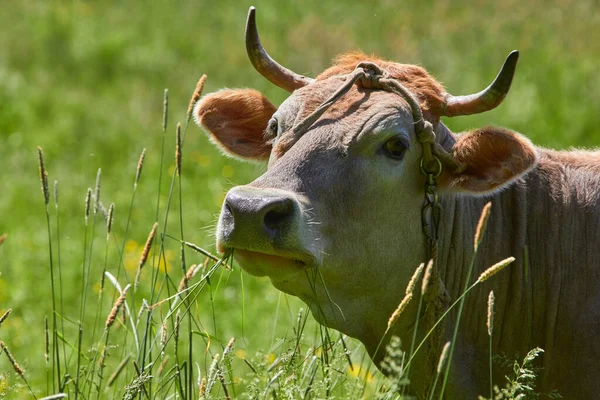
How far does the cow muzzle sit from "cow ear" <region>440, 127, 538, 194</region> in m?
1.03

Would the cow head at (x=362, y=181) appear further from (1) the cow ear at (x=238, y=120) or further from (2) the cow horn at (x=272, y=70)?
(1) the cow ear at (x=238, y=120)

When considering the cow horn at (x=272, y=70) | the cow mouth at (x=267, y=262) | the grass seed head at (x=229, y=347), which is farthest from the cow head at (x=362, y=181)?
the grass seed head at (x=229, y=347)

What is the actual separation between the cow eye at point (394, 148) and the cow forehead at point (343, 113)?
0.06m

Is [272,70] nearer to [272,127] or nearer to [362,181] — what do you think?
[272,127]

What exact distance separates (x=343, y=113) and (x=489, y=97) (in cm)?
75

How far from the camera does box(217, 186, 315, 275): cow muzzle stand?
166 inches

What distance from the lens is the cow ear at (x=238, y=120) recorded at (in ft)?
18.9

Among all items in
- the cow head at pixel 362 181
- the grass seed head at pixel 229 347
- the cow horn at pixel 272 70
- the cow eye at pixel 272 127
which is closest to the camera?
the grass seed head at pixel 229 347

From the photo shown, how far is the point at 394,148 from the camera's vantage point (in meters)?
4.94

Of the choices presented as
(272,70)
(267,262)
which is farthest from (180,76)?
(267,262)

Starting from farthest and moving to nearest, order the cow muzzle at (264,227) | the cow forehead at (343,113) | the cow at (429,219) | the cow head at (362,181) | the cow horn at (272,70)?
the cow horn at (272,70) → the cow forehead at (343,113) → the cow at (429,219) → the cow head at (362,181) → the cow muzzle at (264,227)

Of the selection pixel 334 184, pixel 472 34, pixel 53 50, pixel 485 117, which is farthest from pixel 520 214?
pixel 53 50

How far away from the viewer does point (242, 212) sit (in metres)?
4.22

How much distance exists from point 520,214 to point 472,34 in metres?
11.6
